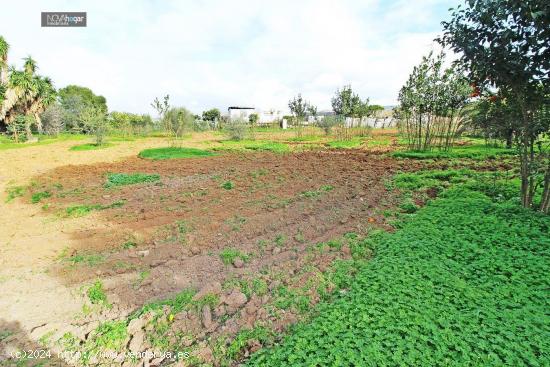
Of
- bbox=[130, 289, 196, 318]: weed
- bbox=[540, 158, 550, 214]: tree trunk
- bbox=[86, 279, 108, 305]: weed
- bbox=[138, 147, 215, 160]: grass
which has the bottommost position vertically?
bbox=[86, 279, 108, 305]: weed

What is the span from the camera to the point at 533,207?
20.5ft

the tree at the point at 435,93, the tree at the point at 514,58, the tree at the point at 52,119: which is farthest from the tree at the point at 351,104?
the tree at the point at 52,119

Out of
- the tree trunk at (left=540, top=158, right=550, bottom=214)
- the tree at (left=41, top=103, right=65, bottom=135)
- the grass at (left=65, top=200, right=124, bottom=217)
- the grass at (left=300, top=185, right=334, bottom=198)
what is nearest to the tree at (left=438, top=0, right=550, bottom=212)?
the tree trunk at (left=540, top=158, right=550, bottom=214)

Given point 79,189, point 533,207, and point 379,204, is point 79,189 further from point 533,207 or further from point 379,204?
point 533,207

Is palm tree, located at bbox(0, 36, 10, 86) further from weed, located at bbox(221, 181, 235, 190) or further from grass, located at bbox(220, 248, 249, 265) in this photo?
grass, located at bbox(220, 248, 249, 265)

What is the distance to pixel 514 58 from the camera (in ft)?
18.1

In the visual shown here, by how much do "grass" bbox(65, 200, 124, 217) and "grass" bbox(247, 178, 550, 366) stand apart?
253 inches

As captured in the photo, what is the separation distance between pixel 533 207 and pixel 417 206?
2159 millimetres

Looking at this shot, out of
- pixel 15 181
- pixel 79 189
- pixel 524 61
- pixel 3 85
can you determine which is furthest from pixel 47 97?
pixel 524 61

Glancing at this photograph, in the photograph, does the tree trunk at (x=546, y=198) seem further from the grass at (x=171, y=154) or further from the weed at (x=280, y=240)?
the grass at (x=171, y=154)

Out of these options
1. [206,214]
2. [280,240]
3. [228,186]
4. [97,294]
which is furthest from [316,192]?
[97,294]

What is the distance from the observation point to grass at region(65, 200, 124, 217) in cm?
736

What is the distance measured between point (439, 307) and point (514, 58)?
497 cm

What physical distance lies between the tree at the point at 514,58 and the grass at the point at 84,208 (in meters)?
8.43
